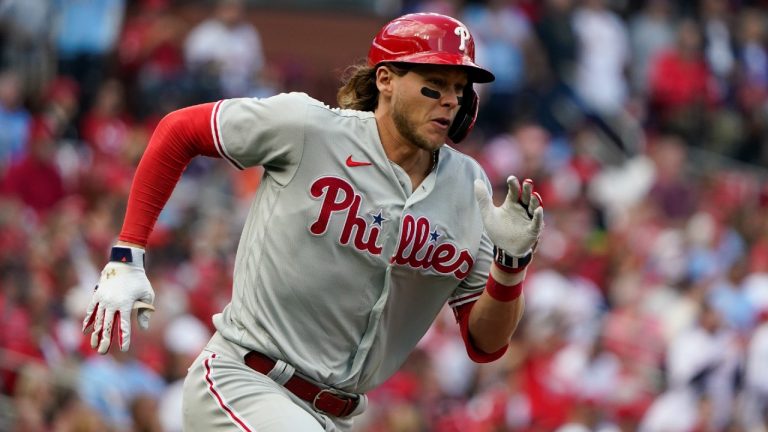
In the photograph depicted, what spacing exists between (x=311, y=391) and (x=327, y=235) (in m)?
0.52

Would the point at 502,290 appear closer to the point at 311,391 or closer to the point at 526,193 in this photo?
the point at 526,193

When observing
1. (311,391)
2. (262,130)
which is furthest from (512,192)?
(311,391)

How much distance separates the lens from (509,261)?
4883mm

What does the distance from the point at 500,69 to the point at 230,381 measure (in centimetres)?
1166

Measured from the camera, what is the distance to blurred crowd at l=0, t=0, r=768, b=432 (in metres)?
10.5

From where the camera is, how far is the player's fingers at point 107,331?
15.4 feet

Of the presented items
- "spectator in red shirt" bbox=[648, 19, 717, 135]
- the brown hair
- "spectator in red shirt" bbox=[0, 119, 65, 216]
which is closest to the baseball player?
the brown hair

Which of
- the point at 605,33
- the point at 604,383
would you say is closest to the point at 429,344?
the point at 604,383

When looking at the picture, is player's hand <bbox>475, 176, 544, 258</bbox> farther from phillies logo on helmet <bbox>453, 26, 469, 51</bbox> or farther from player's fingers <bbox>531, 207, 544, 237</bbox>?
phillies logo on helmet <bbox>453, 26, 469, 51</bbox>

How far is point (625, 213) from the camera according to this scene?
14578mm

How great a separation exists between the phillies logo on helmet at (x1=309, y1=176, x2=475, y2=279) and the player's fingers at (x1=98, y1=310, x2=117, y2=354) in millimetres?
692

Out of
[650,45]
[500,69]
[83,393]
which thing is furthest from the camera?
[650,45]

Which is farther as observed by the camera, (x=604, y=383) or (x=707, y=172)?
(x=707, y=172)

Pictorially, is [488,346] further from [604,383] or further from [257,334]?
[604,383]
